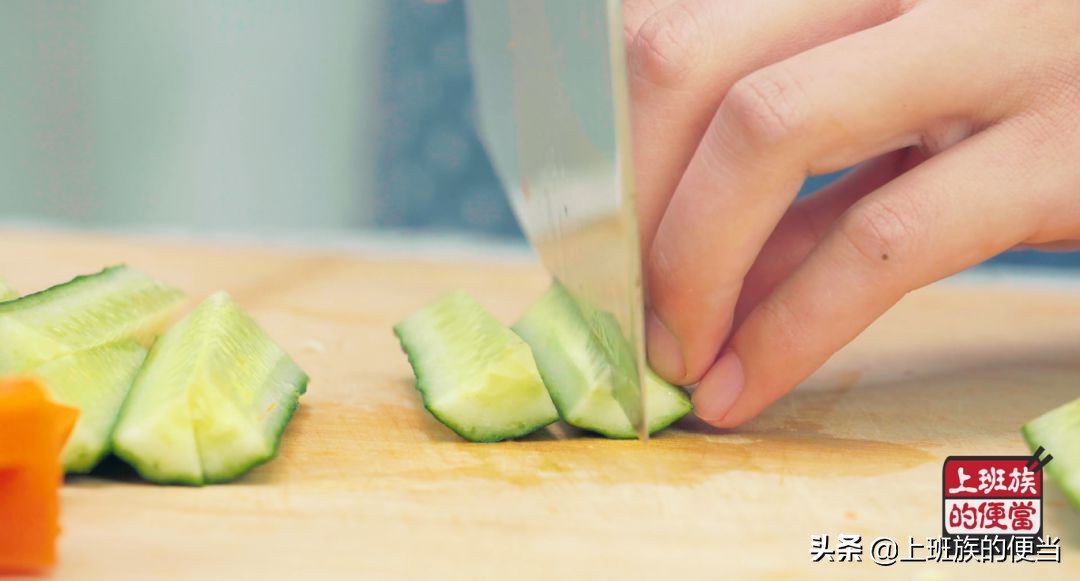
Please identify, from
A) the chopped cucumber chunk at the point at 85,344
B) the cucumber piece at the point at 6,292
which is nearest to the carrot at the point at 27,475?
the chopped cucumber chunk at the point at 85,344

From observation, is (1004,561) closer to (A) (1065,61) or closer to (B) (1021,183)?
(B) (1021,183)

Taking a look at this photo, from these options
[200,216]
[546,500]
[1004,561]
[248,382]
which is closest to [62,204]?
[200,216]

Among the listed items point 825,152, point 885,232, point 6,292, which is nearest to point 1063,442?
point 885,232

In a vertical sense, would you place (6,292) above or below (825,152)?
below

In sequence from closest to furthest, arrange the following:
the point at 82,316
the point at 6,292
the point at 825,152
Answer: the point at 825,152 → the point at 82,316 → the point at 6,292

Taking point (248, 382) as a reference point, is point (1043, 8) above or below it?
above

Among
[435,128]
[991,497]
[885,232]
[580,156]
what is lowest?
[991,497]

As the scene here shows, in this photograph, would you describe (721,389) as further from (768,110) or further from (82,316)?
(82,316)
